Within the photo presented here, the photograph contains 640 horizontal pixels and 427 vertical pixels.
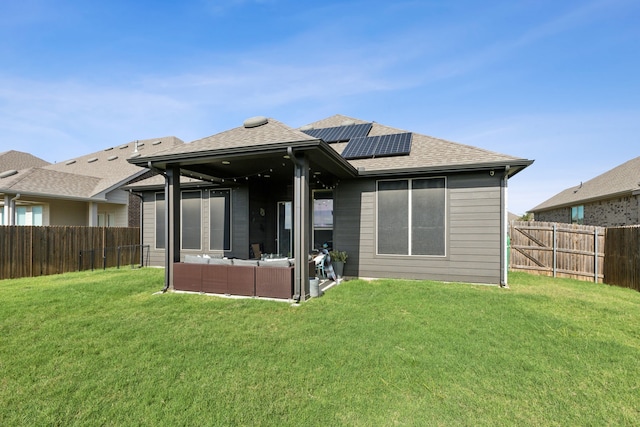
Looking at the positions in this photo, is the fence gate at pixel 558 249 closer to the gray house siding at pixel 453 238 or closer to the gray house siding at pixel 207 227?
the gray house siding at pixel 453 238

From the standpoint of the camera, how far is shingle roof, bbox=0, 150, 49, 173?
57.5 ft

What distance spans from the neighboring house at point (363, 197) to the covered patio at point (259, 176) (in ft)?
0.09

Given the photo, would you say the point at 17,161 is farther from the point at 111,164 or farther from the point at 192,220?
the point at 192,220

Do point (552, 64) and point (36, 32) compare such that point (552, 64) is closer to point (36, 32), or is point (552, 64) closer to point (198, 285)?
point (198, 285)

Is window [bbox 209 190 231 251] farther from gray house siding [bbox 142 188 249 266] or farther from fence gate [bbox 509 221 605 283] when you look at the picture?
fence gate [bbox 509 221 605 283]

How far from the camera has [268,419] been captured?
214 centimetres

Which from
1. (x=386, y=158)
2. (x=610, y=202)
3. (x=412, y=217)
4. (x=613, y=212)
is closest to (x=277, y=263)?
(x=412, y=217)

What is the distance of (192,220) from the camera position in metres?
9.41

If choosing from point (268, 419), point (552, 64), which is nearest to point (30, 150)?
point (268, 419)

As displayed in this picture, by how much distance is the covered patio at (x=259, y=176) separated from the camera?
5.25 metres

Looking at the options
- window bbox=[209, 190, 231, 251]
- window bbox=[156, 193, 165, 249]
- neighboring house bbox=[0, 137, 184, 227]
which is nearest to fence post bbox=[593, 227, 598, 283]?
window bbox=[209, 190, 231, 251]

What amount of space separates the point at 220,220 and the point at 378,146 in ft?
17.6

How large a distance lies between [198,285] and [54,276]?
5.39 meters

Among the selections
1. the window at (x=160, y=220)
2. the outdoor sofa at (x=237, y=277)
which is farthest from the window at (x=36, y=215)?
the outdoor sofa at (x=237, y=277)
